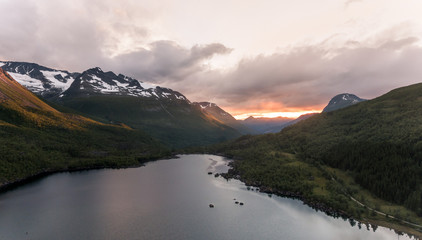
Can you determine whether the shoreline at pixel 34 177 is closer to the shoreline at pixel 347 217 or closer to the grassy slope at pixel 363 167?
the grassy slope at pixel 363 167

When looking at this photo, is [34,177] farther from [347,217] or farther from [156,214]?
[347,217]

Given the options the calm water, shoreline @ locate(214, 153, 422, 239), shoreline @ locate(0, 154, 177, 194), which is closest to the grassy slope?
shoreline @ locate(214, 153, 422, 239)

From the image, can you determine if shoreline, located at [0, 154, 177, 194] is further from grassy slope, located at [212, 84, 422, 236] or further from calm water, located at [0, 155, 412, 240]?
grassy slope, located at [212, 84, 422, 236]

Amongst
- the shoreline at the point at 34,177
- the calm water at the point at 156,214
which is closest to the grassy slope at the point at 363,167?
the calm water at the point at 156,214

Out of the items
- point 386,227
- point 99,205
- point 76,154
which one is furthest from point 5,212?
point 386,227

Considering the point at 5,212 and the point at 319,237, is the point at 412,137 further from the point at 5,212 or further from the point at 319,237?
the point at 5,212
